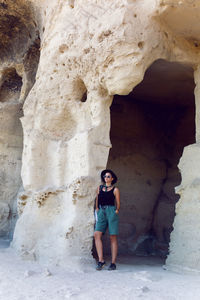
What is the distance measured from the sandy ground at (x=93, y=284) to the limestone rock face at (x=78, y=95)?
410mm

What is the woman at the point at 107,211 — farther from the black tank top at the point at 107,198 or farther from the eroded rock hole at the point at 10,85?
the eroded rock hole at the point at 10,85

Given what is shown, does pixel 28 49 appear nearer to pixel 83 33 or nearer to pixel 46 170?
pixel 83 33

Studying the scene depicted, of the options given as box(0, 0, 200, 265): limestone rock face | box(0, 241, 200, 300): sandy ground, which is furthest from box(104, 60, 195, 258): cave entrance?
box(0, 241, 200, 300): sandy ground

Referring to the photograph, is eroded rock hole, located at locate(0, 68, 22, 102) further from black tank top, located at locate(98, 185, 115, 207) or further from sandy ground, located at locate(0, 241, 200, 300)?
sandy ground, located at locate(0, 241, 200, 300)

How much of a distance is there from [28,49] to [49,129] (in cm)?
204

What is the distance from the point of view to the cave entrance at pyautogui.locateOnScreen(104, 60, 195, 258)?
5.44m

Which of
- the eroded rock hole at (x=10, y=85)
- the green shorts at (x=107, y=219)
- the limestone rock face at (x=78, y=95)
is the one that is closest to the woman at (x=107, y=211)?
the green shorts at (x=107, y=219)

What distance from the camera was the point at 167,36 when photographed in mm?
3945

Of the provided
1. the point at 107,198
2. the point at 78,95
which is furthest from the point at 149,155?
the point at 107,198

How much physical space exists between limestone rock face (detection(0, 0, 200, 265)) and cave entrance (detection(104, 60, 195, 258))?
1.27 meters

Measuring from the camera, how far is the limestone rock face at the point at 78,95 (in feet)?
12.0

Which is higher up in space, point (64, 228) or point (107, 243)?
point (64, 228)

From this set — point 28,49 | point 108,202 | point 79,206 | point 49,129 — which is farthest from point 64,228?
point 28,49

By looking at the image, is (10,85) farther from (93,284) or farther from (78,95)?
(93,284)
